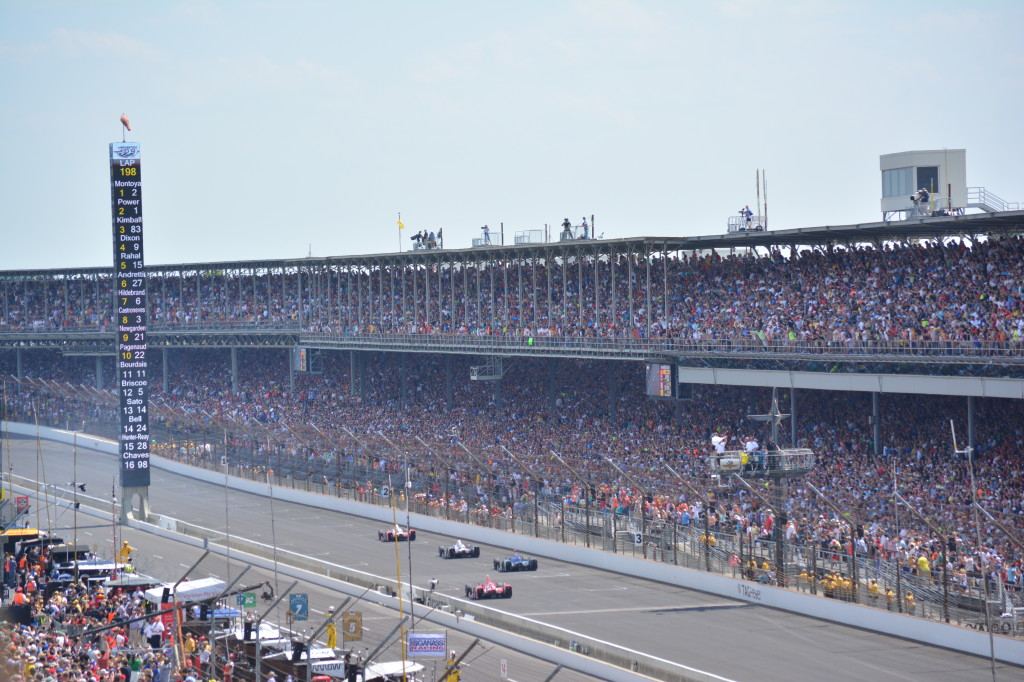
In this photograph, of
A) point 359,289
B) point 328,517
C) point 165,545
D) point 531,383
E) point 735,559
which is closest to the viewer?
point 735,559

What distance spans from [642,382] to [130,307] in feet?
68.2

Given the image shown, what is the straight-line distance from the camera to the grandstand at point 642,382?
117 feet

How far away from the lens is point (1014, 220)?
1521 inches

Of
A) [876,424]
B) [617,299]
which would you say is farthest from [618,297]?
[876,424]

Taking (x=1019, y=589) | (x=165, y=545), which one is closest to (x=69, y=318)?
(x=165, y=545)

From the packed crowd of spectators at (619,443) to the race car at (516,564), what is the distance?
2.82m

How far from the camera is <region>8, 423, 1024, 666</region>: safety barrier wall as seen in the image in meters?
28.4

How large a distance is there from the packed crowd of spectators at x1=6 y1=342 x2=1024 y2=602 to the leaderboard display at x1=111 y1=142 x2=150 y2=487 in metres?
8.91

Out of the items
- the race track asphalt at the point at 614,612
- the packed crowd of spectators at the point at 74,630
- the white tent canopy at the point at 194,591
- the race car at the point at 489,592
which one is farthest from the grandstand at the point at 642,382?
the packed crowd of spectators at the point at 74,630

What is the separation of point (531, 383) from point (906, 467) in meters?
23.6

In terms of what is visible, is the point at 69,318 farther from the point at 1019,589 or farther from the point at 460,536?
the point at 1019,589

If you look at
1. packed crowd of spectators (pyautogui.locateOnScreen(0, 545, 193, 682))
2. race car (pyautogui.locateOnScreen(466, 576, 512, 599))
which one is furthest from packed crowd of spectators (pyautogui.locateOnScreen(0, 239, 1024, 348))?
packed crowd of spectators (pyautogui.locateOnScreen(0, 545, 193, 682))

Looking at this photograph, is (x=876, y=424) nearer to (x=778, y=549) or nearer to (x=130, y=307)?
(x=778, y=549)

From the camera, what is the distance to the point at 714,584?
3578 centimetres
